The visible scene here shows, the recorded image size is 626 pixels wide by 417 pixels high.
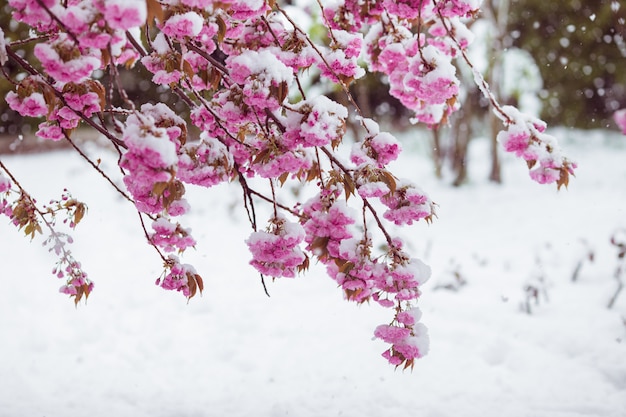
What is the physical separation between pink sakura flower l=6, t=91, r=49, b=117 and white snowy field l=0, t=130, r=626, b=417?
1.36 metres

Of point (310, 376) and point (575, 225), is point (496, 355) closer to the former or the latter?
point (310, 376)

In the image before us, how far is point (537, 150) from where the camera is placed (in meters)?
1.23

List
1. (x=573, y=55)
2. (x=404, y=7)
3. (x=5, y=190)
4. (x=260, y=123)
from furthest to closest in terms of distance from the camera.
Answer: (x=573, y=55), (x=5, y=190), (x=404, y=7), (x=260, y=123)

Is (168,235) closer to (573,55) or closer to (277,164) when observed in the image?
(277,164)

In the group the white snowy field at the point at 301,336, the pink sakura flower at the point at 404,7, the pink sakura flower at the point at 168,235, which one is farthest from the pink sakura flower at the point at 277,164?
the white snowy field at the point at 301,336

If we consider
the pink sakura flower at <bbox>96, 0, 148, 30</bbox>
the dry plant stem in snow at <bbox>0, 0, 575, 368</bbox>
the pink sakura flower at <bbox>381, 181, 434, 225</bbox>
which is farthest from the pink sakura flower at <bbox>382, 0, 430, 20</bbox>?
the pink sakura flower at <bbox>96, 0, 148, 30</bbox>

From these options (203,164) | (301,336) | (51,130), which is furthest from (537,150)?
(301,336)

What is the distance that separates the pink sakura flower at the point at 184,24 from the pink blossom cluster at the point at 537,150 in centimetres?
77

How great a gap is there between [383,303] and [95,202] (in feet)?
13.6

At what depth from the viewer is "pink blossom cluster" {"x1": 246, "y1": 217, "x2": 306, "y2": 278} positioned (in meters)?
1.21

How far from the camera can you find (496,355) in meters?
2.42

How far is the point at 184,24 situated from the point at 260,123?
0.27 m

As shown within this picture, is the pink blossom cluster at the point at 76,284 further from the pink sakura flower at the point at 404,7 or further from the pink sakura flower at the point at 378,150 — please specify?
the pink sakura flower at the point at 404,7

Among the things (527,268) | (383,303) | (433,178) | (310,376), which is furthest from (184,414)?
(433,178)
